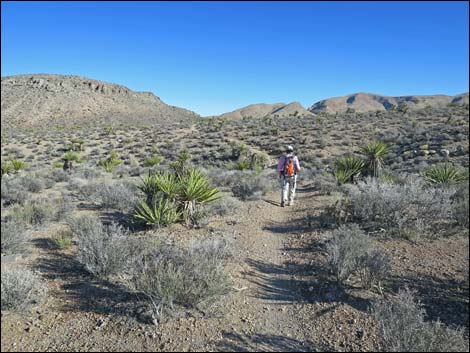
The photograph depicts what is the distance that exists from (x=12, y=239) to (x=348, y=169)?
10508 millimetres

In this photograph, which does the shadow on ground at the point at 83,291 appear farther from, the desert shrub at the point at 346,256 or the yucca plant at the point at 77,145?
the yucca plant at the point at 77,145

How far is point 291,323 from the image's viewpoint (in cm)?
372

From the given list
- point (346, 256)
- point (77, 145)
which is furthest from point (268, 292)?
point (77, 145)

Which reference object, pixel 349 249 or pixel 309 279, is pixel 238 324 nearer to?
pixel 309 279

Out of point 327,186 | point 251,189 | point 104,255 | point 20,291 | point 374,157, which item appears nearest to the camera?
point 20,291

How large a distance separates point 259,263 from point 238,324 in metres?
1.77

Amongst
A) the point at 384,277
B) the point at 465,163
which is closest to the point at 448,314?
the point at 384,277

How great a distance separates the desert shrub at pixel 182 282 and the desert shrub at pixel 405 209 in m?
4.07

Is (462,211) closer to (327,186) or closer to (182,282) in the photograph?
(327,186)

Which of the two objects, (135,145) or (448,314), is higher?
(135,145)

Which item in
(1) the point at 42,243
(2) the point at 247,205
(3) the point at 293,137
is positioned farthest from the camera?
(3) the point at 293,137

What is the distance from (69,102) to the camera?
2494 inches

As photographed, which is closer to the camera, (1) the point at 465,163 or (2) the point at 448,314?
(2) the point at 448,314

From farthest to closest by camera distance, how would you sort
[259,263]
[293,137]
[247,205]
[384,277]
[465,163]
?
[293,137] < [465,163] < [247,205] < [259,263] < [384,277]
